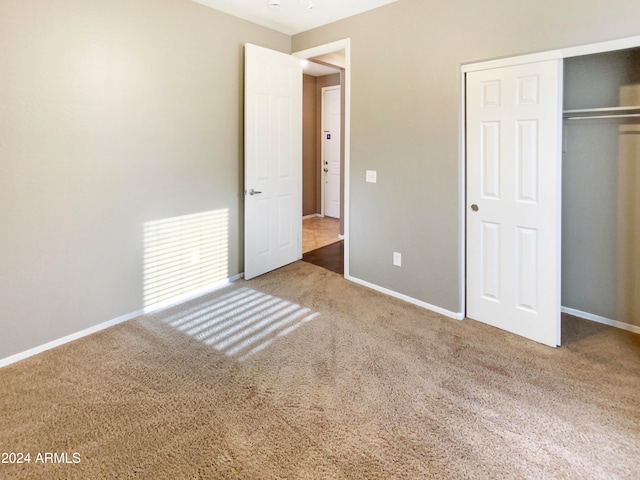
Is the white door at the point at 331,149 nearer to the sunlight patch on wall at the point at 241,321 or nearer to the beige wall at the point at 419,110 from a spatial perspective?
the beige wall at the point at 419,110

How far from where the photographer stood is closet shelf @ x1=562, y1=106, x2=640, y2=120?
2.71 meters

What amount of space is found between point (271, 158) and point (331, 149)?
137 inches

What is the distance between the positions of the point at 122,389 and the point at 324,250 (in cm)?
337

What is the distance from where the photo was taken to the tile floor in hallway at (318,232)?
5.65 m

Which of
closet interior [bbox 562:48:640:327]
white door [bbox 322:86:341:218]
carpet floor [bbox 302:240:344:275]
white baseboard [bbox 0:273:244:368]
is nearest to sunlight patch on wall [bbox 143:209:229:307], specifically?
white baseboard [bbox 0:273:244:368]

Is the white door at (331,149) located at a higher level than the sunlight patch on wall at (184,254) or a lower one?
higher

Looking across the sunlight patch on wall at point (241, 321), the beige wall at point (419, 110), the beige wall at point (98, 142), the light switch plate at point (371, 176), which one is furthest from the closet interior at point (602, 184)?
the beige wall at point (98, 142)

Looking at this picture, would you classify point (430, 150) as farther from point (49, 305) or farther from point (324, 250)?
point (49, 305)

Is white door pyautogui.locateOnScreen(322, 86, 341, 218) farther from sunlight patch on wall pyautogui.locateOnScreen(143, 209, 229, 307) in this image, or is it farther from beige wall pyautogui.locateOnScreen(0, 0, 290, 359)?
sunlight patch on wall pyautogui.locateOnScreen(143, 209, 229, 307)

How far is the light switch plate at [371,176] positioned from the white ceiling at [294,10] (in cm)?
144

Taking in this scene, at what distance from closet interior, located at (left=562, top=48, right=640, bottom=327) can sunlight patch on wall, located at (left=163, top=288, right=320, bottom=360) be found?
2203 mm

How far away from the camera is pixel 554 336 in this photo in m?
2.75

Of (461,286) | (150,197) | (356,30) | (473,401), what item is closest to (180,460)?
(473,401)

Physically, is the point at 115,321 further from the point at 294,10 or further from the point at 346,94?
the point at 294,10
